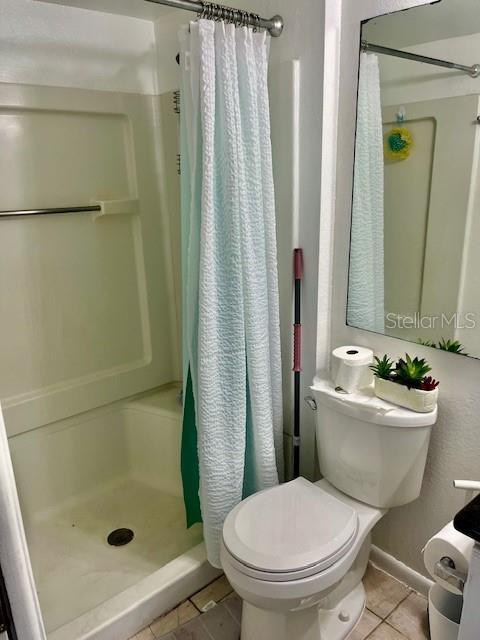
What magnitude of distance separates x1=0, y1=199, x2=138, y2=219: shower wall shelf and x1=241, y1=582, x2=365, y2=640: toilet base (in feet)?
5.17

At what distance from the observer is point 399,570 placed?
1.76 metres

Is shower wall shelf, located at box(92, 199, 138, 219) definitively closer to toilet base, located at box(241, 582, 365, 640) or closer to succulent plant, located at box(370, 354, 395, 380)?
succulent plant, located at box(370, 354, 395, 380)

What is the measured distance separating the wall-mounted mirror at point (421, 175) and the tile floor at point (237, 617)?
3.06 ft

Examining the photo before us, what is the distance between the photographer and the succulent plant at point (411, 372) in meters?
1.44

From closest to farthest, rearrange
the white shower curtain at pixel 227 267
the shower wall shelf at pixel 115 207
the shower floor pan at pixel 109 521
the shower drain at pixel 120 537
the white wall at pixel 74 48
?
the white shower curtain at pixel 227 267
the shower floor pan at pixel 109 521
the white wall at pixel 74 48
the shower drain at pixel 120 537
the shower wall shelf at pixel 115 207

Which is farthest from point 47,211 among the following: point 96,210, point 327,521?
point 327,521

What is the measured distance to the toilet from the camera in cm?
128

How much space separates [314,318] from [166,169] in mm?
1058

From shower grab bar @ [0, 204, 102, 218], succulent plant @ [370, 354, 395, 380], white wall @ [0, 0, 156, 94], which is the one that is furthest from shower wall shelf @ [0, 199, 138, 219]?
succulent plant @ [370, 354, 395, 380]

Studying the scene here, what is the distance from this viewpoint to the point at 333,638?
1524 mm

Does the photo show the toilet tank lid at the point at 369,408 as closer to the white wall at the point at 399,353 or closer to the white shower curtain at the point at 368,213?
the white wall at the point at 399,353

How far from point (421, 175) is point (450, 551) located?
3.37 feet

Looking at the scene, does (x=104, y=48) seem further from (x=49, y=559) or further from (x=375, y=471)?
(x=49, y=559)

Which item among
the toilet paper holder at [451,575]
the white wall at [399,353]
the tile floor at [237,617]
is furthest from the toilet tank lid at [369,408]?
the tile floor at [237,617]
